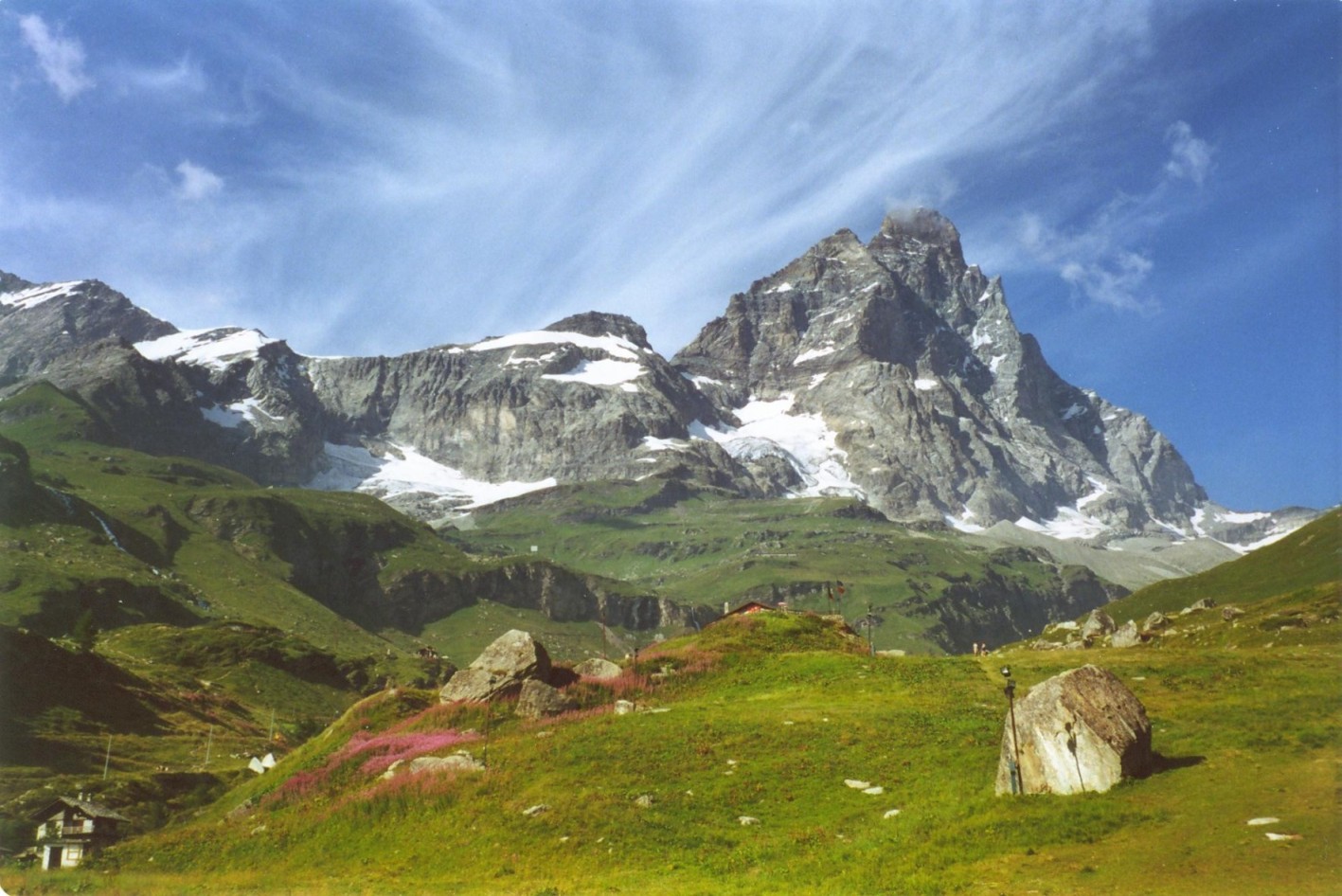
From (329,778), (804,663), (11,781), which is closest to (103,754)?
(11,781)

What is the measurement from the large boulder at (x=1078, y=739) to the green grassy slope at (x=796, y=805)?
2.92 feet

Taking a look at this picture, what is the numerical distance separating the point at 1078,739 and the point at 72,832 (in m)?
49.5

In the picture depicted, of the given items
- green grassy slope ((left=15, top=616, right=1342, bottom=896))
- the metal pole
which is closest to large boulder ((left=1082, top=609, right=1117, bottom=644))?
green grassy slope ((left=15, top=616, right=1342, bottom=896))

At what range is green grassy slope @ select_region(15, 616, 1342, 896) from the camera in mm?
27016

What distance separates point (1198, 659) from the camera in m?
52.2

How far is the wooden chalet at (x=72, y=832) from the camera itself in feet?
153

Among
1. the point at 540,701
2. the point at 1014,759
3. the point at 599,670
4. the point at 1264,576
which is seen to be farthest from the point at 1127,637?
the point at 1264,576

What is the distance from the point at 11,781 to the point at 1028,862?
279ft

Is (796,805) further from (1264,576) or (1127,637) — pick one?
(1264,576)

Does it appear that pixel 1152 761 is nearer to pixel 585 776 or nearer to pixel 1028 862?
pixel 1028 862

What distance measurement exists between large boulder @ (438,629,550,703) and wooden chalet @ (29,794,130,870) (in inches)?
746

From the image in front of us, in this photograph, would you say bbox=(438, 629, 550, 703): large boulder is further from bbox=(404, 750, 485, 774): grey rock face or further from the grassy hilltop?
bbox=(404, 750, 485, 774): grey rock face

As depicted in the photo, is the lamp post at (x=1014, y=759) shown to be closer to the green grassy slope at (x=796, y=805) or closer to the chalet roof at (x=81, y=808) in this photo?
the green grassy slope at (x=796, y=805)

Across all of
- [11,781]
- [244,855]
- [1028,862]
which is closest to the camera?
[1028,862]
